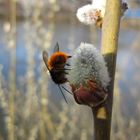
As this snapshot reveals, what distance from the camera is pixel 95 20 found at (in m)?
0.61

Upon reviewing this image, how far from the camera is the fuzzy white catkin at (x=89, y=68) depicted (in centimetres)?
52

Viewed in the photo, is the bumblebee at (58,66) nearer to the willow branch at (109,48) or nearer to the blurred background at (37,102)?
the willow branch at (109,48)

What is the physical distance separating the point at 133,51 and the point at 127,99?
432 mm

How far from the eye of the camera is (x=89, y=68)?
0.52 metres

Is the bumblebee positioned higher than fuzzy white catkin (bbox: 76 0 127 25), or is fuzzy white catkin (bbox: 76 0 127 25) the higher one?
fuzzy white catkin (bbox: 76 0 127 25)

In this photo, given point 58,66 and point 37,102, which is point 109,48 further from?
point 37,102

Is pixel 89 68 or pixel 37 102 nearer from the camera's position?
pixel 89 68

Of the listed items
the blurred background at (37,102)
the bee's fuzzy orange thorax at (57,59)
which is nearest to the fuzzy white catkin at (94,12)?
the bee's fuzzy orange thorax at (57,59)

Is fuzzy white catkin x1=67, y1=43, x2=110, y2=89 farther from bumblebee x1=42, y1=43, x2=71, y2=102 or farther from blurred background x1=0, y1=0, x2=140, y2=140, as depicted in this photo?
blurred background x1=0, y1=0, x2=140, y2=140

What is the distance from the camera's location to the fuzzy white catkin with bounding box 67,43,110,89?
52 centimetres

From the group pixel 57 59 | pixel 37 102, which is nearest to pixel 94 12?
pixel 57 59

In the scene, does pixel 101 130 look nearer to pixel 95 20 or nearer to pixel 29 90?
pixel 95 20

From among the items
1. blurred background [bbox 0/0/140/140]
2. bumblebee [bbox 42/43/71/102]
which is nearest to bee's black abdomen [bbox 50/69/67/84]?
bumblebee [bbox 42/43/71/102]

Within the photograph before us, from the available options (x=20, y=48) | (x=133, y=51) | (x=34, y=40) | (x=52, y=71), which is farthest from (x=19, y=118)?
(x=20, y=48)
